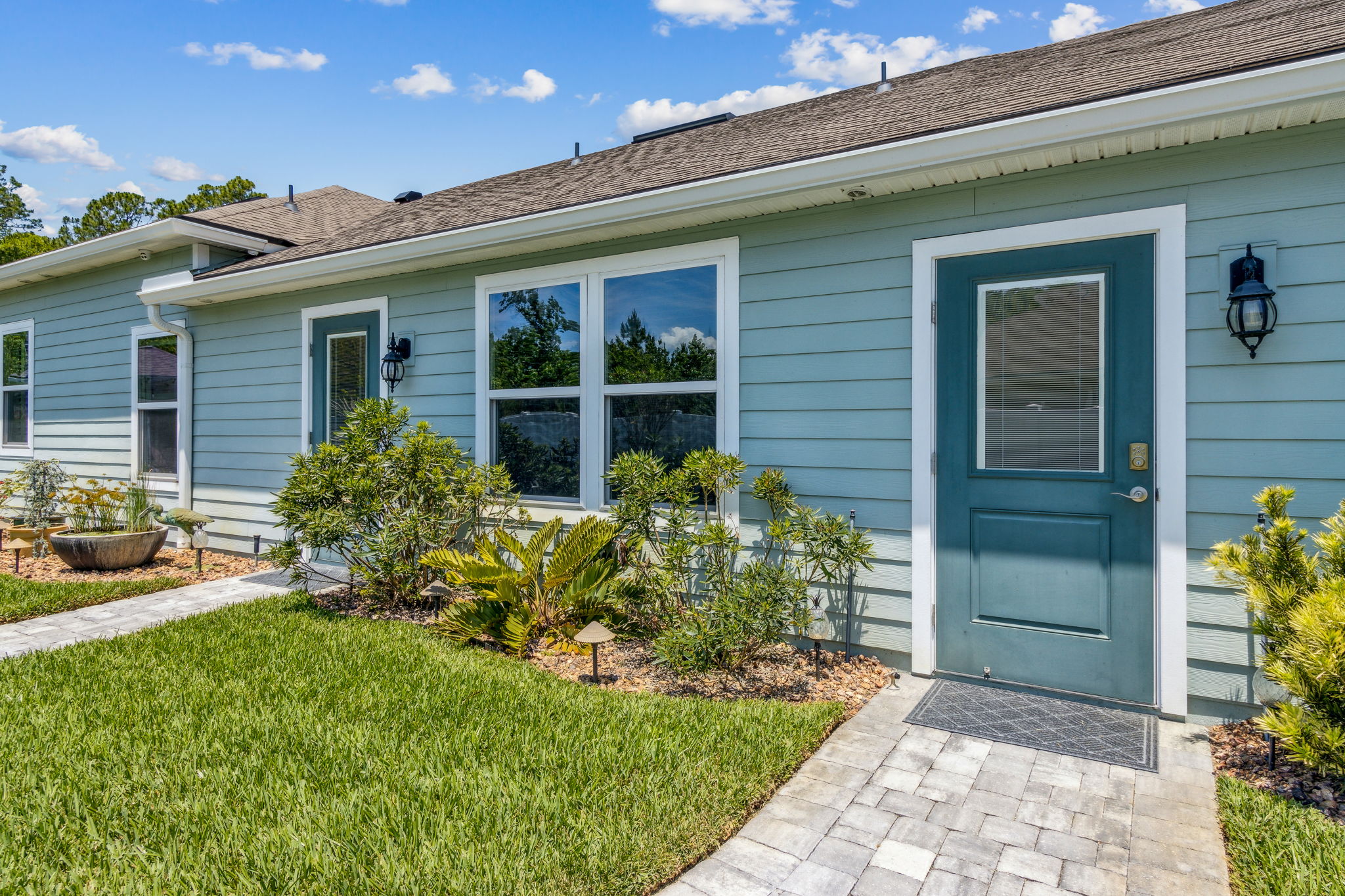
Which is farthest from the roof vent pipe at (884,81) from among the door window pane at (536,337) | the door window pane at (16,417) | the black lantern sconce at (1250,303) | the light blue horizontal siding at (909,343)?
the door window pane at (16,417)

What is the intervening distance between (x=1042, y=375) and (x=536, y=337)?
306 cm

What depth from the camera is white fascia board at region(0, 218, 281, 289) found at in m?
6.47

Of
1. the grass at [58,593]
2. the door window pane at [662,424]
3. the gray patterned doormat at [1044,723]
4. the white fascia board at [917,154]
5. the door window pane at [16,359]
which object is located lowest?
the gray patterned doormat at [1044,723]

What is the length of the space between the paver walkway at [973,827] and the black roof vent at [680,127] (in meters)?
5.11

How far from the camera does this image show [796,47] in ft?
27.6

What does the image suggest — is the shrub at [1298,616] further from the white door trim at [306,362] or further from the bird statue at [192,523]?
the bird statue at [192,523]

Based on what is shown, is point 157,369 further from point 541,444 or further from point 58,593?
point 541,444

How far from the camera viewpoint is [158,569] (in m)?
6.14

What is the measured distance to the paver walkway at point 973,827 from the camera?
6.45ft

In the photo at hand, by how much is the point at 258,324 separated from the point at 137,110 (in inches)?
243

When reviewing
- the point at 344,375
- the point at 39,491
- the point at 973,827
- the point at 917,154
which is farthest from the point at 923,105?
the point at 39,491

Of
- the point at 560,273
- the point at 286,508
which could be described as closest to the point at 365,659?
the point at 286,508

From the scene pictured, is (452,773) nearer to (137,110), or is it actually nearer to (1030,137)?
(1030,137)

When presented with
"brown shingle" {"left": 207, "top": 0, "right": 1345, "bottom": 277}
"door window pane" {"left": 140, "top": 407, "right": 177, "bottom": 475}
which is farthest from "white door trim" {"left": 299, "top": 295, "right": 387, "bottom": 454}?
"door window pane" {"left": 140, "top": 407, "right": 177, "bottom": 475}
